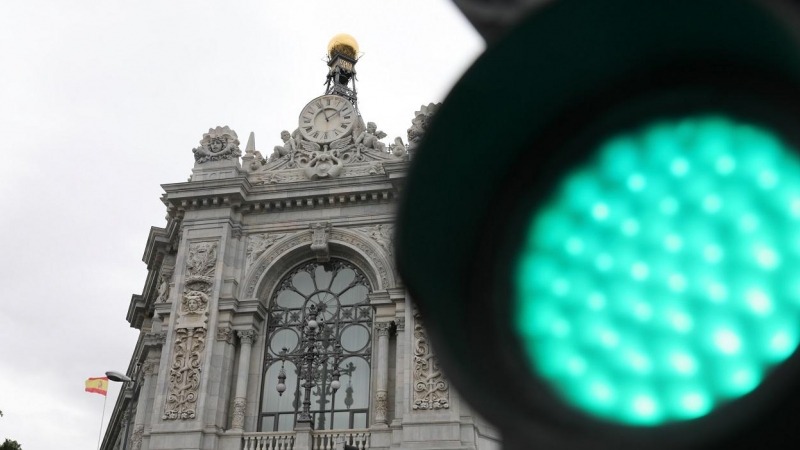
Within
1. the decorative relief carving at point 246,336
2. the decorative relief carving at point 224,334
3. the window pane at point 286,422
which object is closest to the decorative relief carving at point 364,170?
the decorative relief carving at point 246,336

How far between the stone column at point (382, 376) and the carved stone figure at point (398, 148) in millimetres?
4799

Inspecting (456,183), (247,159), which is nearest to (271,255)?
(247,159)

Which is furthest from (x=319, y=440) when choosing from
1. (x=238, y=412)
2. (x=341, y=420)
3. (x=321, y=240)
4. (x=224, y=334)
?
(x=321, y=240)

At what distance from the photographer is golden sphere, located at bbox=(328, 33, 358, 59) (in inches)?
1570

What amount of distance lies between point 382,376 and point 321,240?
4.02m

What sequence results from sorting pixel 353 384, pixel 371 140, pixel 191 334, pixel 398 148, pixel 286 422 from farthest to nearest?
pixel 371 140 < pixel 398 148 < pixel 191 334 < pixel 353 384 < pixel 286 422

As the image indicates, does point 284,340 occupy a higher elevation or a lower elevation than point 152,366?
lower

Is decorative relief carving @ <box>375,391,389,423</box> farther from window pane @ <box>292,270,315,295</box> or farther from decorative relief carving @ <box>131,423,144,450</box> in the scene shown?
decorative relief carving @ <box>131,423,144,450</box>

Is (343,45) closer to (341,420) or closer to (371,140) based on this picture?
(371,140)

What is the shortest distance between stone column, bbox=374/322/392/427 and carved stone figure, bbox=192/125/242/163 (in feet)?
22.1

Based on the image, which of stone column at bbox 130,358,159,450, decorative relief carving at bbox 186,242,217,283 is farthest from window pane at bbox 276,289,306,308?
stone column at bbox 130,358,159,450

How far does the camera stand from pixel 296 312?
74.0 feet

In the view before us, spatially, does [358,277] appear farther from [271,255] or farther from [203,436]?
[203,436]

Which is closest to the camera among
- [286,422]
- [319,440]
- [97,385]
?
[319,440]
